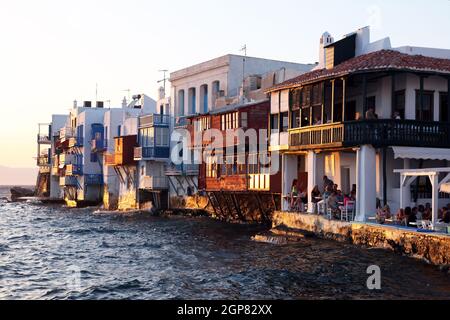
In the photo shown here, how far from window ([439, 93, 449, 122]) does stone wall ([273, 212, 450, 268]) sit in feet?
22.6

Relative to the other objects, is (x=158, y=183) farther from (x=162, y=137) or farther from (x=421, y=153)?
(x=421, y=153)

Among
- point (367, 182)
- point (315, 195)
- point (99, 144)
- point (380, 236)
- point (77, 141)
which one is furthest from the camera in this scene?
point (77, 141)

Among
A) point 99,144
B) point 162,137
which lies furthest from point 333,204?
point 99,144

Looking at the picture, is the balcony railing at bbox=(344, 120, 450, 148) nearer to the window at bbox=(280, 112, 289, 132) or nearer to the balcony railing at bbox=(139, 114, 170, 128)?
the window at bbox=(280, 112, 289, 132)

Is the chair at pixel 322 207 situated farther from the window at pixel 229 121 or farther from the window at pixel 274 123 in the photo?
the window at pixel 229 121

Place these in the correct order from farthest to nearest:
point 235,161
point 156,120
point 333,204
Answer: point 156,120 → point 235,161 → point 333,204

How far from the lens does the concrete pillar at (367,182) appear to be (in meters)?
27.3

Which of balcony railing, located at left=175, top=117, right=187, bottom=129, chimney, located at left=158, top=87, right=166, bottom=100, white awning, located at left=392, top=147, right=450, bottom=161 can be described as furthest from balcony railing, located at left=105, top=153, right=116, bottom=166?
white awning, located at left=392, top=147, right=450, bottom=161

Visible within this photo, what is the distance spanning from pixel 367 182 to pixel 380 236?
3.92m

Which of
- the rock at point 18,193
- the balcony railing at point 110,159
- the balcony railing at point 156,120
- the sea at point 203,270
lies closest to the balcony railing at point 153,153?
the balcony railing at point 156,120

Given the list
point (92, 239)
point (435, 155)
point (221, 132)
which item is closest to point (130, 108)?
point (221, 132)

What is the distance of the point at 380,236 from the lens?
2402 cm
